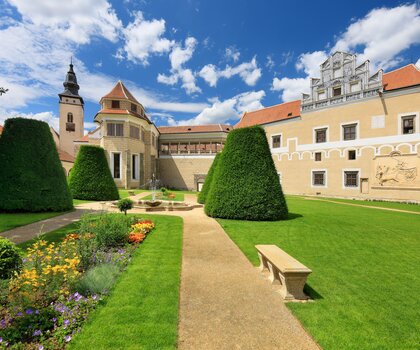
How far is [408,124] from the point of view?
2119cm

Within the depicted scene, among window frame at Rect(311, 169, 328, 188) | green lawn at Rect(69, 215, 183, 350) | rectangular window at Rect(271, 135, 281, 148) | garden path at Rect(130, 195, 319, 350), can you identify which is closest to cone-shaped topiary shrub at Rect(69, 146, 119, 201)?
green lawn at Rect(69, 215, 183, 350)

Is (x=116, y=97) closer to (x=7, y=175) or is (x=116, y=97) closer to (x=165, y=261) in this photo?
(x=7, y=175)

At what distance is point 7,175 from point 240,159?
12814mm

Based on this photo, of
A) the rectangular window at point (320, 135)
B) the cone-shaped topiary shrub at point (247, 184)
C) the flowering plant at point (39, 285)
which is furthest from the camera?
the rectangular window at point (320, 135)

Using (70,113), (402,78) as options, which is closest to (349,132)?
(402,78)

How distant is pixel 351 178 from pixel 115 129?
30.2 metres

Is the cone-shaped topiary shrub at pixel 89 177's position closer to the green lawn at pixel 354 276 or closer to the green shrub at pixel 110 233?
the green shrub at pixel 110 233

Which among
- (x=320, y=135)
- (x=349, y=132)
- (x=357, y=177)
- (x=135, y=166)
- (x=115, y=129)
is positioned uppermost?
(x=115, y=129)

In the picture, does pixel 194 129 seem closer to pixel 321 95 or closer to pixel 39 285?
pixel 321 95

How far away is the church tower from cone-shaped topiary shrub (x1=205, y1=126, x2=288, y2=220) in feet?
166

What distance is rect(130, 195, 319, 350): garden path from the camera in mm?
3033

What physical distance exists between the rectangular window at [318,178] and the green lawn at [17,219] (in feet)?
85.1

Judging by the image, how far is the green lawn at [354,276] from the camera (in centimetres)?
327

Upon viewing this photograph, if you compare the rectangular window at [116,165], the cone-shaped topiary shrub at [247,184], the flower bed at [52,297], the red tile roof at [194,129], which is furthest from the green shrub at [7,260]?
the red tile roof at [194,129]
